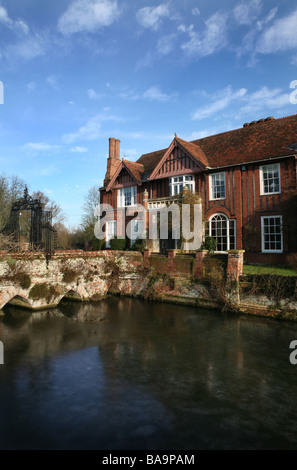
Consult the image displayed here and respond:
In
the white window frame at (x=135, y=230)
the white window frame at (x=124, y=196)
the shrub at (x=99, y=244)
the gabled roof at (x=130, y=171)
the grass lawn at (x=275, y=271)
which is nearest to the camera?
the grass lawn at (x=275, y=271)

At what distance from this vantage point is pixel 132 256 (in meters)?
17.9

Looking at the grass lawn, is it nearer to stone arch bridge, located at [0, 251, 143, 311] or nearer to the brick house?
the brick house

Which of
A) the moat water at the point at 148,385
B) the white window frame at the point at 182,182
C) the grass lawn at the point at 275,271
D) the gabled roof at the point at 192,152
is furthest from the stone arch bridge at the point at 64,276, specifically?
the gabled roof at the point at 192,152

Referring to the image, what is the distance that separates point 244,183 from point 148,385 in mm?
14307

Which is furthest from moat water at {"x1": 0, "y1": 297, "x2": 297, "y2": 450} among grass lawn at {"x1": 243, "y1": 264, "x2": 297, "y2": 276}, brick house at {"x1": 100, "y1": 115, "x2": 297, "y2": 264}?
brick house at {"x1": 100, "y1": 115, "x2": 297, "y2": 264}

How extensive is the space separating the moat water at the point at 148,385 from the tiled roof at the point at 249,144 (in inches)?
403

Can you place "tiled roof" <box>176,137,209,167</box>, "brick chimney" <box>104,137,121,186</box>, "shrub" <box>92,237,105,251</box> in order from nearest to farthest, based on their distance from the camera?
1. "tiled roof" <box>176,137,209,167</box>
2. "shrub" <box>92,237,105,251</box>
3. "brick chimney" <box>104,137,121,186</box>

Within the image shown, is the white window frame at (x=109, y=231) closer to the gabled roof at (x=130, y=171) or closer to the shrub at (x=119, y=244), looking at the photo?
the shrub at (x=119, y=244)

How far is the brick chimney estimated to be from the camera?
2672 centimetres

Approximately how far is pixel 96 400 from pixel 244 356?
4452 millimetres

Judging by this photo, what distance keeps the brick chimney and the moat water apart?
685 inches

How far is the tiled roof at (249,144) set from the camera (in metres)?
17.0

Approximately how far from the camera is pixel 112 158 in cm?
2686
